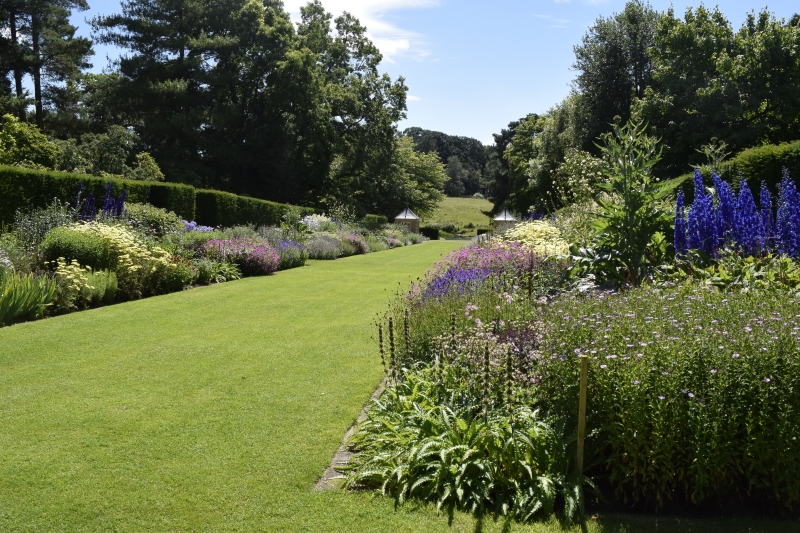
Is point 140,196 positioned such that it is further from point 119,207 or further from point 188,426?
point 188,426

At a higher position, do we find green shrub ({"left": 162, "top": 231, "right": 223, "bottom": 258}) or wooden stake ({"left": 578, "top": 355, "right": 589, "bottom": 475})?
green shrub ({"left": 162, "top": 231, "right": 223, "bottom": 258})

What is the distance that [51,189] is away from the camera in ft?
40.1


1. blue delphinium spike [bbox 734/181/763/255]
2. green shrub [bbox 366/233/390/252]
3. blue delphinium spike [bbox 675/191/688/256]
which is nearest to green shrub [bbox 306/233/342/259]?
green shrub [bbox 366/233/390/252]

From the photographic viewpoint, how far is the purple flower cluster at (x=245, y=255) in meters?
13.5

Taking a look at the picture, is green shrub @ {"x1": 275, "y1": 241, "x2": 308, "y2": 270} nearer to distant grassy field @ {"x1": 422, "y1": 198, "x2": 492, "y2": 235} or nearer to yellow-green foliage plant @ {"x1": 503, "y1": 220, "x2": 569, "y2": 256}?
yellow-green foliage plant @ {"x1": 503, "y1": 220, "x2": 569, "y2": 256}

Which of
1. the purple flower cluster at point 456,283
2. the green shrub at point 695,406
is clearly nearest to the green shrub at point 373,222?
the purple flower cluster at point 456,283

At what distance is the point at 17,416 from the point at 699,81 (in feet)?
89.1

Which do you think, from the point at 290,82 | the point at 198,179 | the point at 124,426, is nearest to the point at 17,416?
the point at 124,426

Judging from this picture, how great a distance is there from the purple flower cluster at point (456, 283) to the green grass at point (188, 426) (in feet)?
3.31

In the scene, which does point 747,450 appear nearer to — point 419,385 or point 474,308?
point 419,385

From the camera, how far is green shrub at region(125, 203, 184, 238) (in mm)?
12859

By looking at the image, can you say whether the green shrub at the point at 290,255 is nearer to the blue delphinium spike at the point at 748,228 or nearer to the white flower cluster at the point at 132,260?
the white flower cluster at the point at 132,260

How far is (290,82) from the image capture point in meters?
30.2

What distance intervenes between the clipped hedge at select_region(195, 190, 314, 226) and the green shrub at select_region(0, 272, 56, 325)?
409 inches
